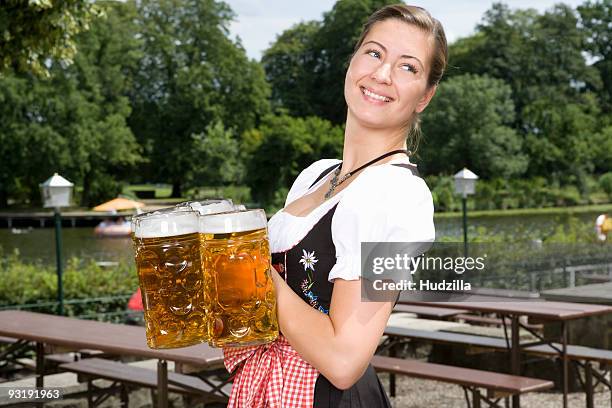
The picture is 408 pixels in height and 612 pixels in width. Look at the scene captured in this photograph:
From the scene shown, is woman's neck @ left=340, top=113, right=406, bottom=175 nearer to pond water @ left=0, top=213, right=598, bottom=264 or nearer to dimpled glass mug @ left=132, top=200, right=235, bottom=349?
dimpled glass mug @ left=132, top=200, right=235, bottom=349

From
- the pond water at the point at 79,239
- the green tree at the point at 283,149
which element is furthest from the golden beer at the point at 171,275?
the green tree at the point at 283,149

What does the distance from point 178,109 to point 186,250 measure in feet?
153

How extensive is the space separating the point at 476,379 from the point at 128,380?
162cm

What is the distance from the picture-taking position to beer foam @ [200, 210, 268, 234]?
115 centimetres

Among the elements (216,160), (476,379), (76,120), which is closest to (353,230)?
(476,379)

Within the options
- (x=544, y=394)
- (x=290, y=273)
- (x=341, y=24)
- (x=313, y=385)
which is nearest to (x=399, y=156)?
(x=290, y=273)

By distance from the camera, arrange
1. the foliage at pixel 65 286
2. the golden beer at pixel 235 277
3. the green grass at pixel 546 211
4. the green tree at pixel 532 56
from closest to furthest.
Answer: the golden beer at pixel 235 277 < the foliage at pixel 65 286 < the green grass at pixel 546 211 < the green tree at pixel 532 56

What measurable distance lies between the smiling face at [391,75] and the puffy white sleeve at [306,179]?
7.5 inches

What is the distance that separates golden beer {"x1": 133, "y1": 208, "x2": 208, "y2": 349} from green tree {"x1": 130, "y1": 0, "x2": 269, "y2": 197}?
151ft

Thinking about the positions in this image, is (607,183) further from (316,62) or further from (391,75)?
(391,75)

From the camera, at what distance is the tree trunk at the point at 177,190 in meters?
48.4

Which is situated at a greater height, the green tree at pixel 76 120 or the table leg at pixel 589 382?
the green tree at pixel 76 120

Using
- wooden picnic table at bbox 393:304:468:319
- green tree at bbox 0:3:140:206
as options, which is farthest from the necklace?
green tree at bbox 0:3:140:206

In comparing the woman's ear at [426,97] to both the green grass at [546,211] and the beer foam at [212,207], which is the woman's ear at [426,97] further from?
the green grass at [546,211]
